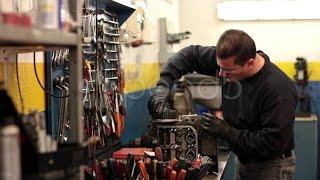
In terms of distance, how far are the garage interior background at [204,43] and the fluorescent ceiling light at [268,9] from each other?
60 mm

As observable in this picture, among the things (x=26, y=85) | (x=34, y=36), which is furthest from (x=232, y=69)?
(x=34, y=36)

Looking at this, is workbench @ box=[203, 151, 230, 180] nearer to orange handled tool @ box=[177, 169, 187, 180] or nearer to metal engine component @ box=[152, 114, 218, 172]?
metal engine component @ box=[152, 114, 218, 172]

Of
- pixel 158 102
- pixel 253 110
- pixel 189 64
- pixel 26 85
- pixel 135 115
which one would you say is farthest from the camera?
pixel 135 115

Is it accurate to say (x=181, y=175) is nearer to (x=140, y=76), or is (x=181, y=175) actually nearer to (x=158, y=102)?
(x=158, y=102)

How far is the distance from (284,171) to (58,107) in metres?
1.09

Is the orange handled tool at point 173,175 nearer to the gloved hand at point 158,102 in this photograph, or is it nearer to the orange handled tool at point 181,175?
the orange handled tool at point 181,175

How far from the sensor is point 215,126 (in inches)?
81.7

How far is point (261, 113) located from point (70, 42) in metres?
1.25

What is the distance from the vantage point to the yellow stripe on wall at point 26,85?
1.49 metres

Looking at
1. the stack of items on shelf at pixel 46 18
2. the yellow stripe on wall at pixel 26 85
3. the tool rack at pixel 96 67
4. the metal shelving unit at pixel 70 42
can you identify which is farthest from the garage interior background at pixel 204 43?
the stack of items on shelf at pixel 46 18

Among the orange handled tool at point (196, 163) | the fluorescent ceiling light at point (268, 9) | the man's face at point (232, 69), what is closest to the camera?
the orange handled tool at point (196, 163)

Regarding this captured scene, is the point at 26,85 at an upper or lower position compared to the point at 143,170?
upper

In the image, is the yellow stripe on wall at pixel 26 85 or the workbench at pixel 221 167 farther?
the workbench at pixel 221 167

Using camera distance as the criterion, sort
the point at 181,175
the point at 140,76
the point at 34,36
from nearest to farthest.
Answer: the point at 34,36 → the point at 181,175 → the point at 140,76
